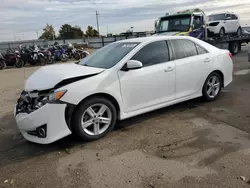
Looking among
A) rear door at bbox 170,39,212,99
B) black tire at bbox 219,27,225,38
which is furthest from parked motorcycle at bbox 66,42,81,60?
rear door at bbox 170,39,212,99

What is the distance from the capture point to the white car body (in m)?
14.8

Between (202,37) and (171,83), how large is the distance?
889cm

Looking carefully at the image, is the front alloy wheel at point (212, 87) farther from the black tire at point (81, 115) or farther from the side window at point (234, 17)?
the side window at point (234, 17)

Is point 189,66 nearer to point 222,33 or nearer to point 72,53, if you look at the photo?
point 222,33

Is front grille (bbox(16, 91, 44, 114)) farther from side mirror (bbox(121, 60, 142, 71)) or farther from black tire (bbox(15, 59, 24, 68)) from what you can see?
black tire (bbox(15, 59, 24, 68))

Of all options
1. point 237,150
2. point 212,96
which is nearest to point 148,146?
point 237,150

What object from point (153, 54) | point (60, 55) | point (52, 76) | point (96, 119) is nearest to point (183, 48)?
point (153, 54)

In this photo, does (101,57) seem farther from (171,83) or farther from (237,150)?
(237,150)

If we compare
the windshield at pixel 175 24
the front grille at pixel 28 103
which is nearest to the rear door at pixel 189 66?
the front grille at pixel 28 103

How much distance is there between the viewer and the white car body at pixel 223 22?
581 inches

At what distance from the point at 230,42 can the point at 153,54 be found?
1259cm

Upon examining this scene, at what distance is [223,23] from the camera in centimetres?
1513

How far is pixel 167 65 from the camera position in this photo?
15.5ft

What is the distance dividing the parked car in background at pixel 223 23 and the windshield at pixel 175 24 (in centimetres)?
334
